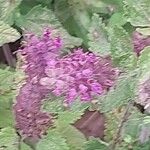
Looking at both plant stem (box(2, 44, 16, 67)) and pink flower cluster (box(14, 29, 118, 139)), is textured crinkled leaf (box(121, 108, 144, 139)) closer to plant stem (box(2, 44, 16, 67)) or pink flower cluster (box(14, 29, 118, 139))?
pink flower cluster (box(14, 29, 118, 139))

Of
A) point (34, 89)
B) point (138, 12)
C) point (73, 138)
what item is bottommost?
point (73, 138)

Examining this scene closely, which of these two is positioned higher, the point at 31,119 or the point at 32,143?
the point at 31,119

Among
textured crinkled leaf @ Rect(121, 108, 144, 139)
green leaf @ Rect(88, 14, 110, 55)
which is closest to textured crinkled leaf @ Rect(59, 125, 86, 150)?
textured crinkled leaf @ Rect(121, 108, 144, 139)

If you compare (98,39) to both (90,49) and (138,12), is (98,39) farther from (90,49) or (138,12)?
(138,12)

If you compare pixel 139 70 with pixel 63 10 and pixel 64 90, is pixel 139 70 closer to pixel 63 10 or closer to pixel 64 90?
pixel 64 90

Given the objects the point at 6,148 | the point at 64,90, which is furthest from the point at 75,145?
the point at 64,90

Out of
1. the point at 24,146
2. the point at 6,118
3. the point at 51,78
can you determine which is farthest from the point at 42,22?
the point at 51,78
